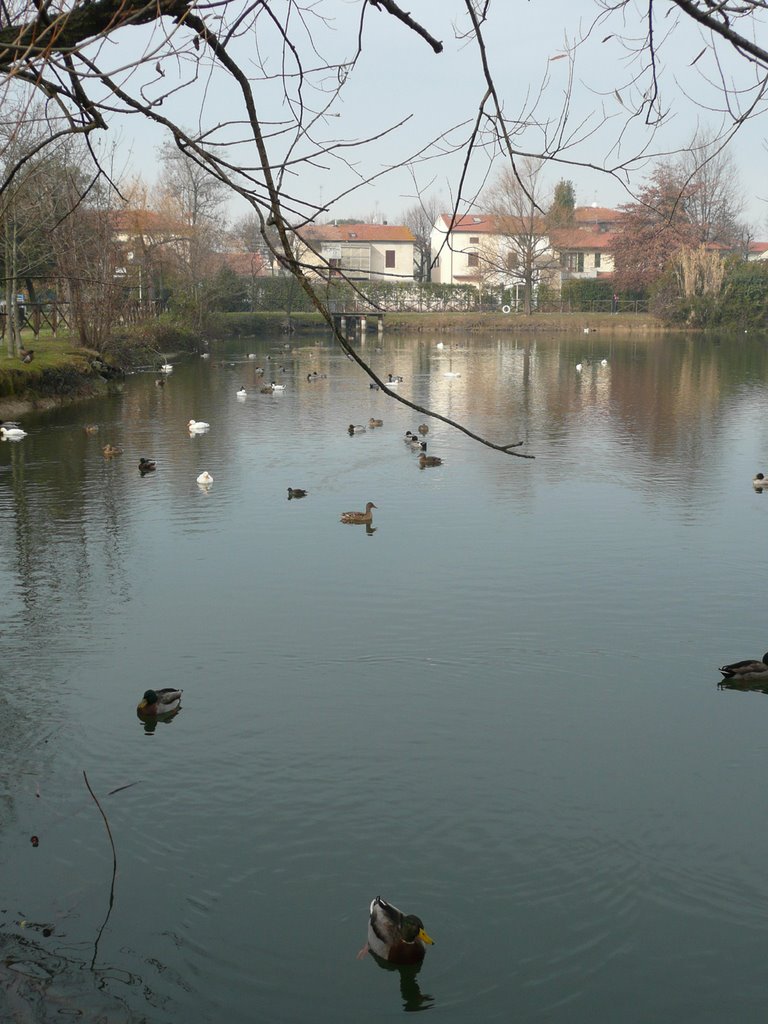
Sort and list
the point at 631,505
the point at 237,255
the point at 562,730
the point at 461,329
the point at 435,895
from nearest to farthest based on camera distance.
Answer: the point at 435,895 < the point at 562,730 < the point at 631,505 < the point at 461,329 < the point at 237,255

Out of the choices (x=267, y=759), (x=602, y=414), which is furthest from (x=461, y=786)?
(x=602, y=414)

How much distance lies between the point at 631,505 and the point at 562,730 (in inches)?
311

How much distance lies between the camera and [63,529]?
47.1ft

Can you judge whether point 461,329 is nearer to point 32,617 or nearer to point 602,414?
point 602,414

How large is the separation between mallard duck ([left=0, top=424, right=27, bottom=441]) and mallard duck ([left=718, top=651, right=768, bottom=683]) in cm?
1647

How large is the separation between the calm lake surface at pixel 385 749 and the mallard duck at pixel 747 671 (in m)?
0.24

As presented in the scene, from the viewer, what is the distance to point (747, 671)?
8.95 meters

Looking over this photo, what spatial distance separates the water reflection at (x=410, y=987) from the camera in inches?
208

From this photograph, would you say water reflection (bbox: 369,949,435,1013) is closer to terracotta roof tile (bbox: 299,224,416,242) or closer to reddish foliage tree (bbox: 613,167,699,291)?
reddish foliage tree (bbox: 613,167,699,291)

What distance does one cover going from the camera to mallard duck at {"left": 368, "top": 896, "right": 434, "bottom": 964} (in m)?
5.42

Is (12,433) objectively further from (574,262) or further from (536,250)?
(574,262)

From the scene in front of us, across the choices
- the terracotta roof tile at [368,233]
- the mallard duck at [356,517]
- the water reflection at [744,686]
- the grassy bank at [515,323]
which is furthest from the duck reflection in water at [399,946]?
the terracotta roof tile at [368,233]

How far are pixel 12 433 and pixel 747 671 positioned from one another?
656 inches

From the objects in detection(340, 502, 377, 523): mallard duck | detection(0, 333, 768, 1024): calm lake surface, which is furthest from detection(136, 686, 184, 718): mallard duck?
detection(340, 502, 377, 523): mallard duck
